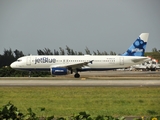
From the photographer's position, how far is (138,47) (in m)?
56.8

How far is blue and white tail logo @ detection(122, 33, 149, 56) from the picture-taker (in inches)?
2217

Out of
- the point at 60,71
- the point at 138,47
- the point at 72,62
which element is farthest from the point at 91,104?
the point at 138,47

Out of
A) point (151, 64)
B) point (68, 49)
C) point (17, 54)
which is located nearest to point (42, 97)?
point (151, 64)

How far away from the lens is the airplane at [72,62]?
5106 cm

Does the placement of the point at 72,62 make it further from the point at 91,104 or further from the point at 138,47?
the point at 91,104

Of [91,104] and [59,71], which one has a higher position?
[59,71]

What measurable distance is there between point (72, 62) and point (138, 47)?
11462mm

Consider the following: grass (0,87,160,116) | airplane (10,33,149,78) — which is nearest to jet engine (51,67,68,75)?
airplane (10,33,149,78)

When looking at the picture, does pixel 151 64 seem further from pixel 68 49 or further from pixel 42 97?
pixel 42 97

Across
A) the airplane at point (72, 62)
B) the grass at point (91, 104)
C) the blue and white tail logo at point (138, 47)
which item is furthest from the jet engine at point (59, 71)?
the grass at point (91, 104)

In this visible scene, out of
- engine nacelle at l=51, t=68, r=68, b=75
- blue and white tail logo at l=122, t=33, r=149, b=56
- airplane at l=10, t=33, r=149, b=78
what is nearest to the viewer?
engine nacelle at l=51, t=68, r=68, b=75

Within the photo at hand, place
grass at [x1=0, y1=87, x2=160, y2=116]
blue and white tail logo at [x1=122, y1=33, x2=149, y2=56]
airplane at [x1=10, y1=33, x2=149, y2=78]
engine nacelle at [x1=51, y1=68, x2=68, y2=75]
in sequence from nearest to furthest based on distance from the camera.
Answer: grass at [x1=0, y1=87, x2=160, y2=116]
engine nacelle at [x1=51, y1=68, x2=68, y2=75]
airplane at [x1=10, y1=33, x2=149, y2=78]
blue and white tail logo at [x1=122, y1=33, x2=149, y2=56]

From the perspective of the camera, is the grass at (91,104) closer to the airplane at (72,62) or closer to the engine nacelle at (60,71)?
the engine nacelle at (60,71)

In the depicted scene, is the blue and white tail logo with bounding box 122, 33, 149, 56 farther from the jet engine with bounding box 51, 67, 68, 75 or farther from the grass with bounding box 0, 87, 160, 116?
the grass with bounding box 0, 87, 160, 116
